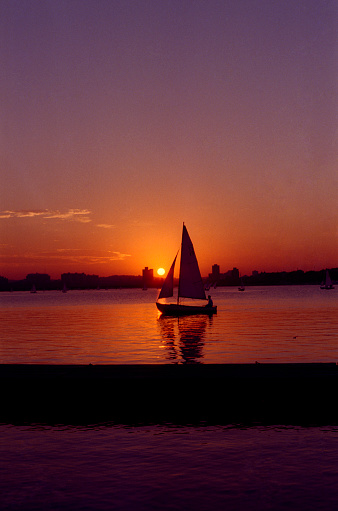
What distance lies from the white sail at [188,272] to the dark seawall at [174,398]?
5803 cm

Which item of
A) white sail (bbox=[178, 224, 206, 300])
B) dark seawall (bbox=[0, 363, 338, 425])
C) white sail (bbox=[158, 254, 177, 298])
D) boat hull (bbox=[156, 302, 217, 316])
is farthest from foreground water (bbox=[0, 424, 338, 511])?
boat hull (bbox=[156, 302, 217, 316])

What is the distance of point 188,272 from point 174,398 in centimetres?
6041

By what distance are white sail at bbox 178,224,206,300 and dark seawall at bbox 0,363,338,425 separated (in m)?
58.0

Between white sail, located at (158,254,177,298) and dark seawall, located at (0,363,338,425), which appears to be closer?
dark seawall, located at (0,363,338,425)

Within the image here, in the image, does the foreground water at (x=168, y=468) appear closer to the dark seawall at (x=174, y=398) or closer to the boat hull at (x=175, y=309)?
the dark seawall at (x=174, y=398)

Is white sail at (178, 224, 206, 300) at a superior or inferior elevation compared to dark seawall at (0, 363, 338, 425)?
superior

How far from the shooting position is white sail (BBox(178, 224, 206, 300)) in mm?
84375

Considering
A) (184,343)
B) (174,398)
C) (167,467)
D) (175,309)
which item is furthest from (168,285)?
(167,467)

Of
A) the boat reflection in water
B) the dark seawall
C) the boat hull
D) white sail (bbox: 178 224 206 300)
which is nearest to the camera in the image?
the dark seawall

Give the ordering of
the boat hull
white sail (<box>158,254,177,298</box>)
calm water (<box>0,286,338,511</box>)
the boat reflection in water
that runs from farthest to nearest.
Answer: the boat hull, white sail (<box>158,254,177,298</box>), the boat reflection in water, calm water (<box>0,286,338,511</box>)

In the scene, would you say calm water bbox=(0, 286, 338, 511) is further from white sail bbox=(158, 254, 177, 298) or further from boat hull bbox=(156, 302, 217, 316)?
boat hull bbox=(156, 302, 217, 316)

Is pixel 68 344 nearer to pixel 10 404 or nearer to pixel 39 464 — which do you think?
pixel 10 404

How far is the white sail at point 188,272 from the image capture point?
84375mm

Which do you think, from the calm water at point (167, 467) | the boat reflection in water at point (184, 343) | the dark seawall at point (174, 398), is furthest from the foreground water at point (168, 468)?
the boat reflection in water at point (184, 343)
